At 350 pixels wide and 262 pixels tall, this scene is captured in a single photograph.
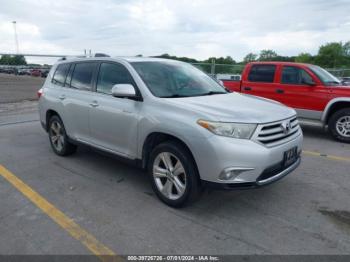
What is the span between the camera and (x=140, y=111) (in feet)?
12.7

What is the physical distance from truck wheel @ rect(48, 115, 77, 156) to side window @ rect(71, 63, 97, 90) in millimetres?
846

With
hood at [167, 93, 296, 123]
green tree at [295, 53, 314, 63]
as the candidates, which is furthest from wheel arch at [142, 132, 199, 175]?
green tree at [295, 53, 314, 63]

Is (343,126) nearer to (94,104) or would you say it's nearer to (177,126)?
(177,126)

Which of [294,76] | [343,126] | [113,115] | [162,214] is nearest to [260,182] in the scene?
[162,214]

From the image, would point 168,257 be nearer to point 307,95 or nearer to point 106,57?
point 106,57

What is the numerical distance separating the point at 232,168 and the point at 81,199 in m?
2.01

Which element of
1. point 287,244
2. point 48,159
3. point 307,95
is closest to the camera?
point 287,244

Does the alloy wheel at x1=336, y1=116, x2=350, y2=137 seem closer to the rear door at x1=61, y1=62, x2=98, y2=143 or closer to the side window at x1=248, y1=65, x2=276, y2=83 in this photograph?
the side window at x1=248, y1=65, x2=276, y2=83

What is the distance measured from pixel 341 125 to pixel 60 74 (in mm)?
6121

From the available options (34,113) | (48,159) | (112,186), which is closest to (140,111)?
(112,186)

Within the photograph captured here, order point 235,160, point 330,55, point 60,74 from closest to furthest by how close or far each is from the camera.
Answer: point 235,160 → point 60,74 → point 330,55

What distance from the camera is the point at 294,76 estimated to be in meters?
7.75

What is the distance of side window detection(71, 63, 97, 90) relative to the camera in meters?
4.82

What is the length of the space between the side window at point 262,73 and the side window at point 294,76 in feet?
1.03
